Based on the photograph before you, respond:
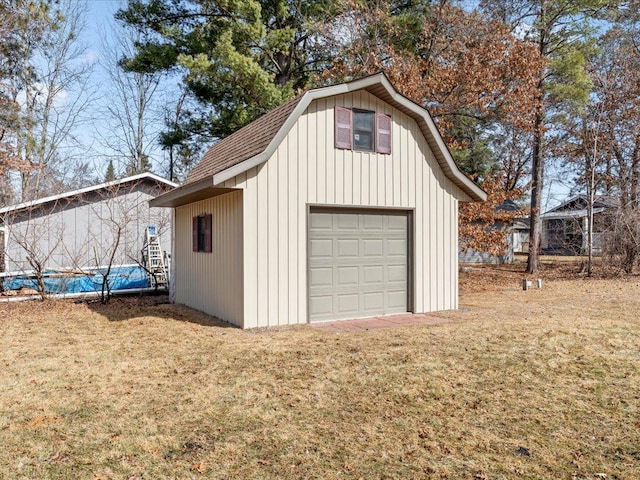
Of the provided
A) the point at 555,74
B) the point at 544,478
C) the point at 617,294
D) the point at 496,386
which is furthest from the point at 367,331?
the point at 555,74

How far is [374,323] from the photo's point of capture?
8.34 metres

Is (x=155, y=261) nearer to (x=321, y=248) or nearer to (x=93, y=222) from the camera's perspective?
(x=93, y=222)

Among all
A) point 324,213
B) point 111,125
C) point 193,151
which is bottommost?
point 324,213

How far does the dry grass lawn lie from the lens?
3.24 meters

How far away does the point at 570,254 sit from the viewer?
31.0 metres

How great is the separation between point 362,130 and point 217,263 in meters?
3.80

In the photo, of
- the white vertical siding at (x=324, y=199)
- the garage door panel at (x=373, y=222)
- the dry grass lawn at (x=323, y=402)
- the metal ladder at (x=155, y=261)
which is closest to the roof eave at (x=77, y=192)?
the metal ladder at (x=155, y=261)

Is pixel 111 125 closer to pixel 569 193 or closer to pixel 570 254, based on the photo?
pixel 569 193

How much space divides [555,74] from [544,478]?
758 inches

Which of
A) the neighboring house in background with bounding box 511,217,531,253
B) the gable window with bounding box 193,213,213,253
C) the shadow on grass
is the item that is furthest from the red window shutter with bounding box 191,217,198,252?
the neighboring house in background with bounding box 511,217,531,253

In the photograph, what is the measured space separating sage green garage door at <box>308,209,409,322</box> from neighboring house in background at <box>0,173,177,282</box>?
7.66 metres

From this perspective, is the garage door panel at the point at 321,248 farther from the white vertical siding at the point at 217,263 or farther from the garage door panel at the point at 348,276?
the white vertical siding at the point at 217,263

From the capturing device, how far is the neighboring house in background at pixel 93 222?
1423 cm

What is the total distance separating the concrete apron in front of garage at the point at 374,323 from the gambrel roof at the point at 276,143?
9.72 ft
